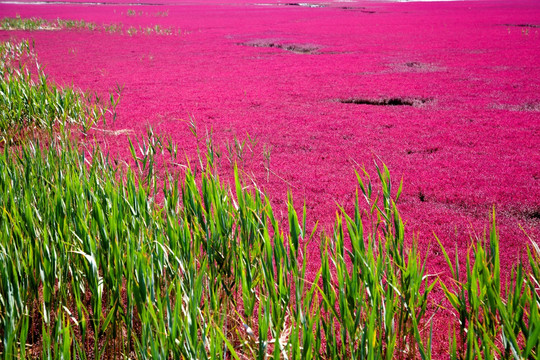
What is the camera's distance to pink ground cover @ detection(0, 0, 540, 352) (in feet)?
10.6

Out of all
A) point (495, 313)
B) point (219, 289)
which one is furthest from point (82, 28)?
point (495, 313)

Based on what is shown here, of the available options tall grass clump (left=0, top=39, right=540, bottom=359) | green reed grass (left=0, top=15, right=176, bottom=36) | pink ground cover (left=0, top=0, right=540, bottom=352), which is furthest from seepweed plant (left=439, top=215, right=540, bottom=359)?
green reed grass (left=0, top=15, right=176, bottom=36)

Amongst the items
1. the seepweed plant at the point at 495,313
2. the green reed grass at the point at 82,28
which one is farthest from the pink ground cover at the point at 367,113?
the green reed grass at the point at 82,28

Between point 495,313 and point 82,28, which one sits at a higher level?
point 82,28

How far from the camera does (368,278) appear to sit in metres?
1.39

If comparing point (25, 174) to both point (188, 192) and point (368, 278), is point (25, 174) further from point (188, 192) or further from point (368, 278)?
point (368, 278)

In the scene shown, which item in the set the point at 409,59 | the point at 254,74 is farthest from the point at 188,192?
the point at 409,59

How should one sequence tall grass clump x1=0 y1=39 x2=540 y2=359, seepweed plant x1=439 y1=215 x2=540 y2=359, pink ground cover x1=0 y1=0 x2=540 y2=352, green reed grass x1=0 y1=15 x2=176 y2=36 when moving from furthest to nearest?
green reed grass x1=0 y1=15 x2=176 y2=36, pink ground cover x1=0 y1=0 x2=540 y2=352, tall grass clump x1=0 y1=39 x2=540 y2=359, seepweed plant x1=439 y1=215 x2=540 y2=359

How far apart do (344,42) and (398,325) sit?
13132 mm

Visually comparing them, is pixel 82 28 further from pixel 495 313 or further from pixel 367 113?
pixel 495 313

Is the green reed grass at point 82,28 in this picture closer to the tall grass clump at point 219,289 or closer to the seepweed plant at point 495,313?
the tall grass clump at point 219,289

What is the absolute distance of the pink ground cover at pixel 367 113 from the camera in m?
3.22

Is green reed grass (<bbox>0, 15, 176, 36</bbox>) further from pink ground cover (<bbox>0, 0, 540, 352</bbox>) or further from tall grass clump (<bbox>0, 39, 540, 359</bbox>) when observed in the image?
tall grass clump (<bbox>0, 39, 540, 359</bbox>)

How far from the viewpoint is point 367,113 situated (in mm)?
5832
